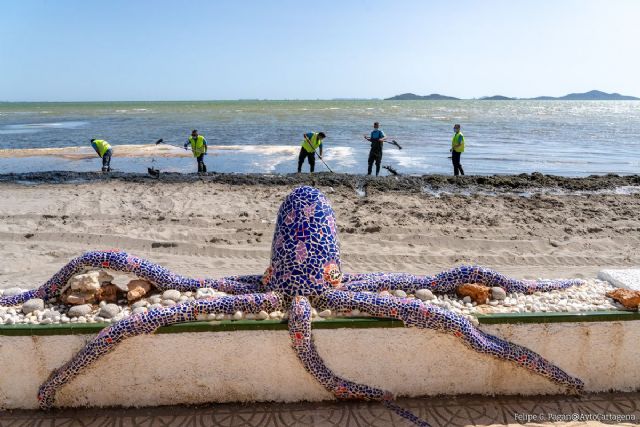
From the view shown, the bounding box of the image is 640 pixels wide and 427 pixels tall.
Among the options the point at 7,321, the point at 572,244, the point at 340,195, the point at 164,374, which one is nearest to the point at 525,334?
the point at 164,374

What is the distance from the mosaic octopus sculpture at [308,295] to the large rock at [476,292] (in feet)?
0.55

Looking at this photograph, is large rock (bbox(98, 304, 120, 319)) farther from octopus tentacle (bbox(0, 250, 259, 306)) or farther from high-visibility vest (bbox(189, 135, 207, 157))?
high-visibility vest (bbox(189, 135, 207, 157))

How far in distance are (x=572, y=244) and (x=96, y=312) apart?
8.84m

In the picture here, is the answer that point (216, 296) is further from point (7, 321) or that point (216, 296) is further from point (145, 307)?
point (7, 321)

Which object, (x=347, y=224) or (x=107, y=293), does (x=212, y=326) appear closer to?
(x=107, y=293)

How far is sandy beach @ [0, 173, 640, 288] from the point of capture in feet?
→ 29.6

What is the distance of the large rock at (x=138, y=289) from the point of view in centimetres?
510

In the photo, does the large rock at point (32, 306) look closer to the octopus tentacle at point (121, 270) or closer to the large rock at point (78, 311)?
the octopus tentacle at point (121, 270)

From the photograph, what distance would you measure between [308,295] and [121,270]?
205cm

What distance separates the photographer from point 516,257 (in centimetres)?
926

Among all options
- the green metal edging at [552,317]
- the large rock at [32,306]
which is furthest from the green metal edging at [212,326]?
the green metal edging at [552,317]

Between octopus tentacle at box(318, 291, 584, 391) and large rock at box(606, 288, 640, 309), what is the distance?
0.92m

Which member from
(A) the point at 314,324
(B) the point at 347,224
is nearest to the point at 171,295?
(A) the point at 314,324

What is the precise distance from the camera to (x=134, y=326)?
4.43 meters
